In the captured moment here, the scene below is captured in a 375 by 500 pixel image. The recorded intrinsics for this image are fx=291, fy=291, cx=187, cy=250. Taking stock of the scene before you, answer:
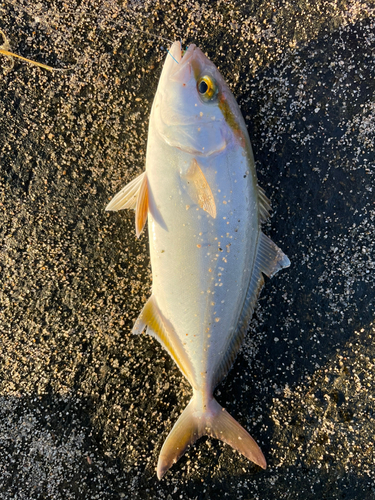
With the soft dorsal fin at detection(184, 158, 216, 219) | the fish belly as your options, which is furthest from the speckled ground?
the soft dorsal fin at detection(184, 158, 216, 219)

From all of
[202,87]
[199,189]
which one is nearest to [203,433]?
[199,189]

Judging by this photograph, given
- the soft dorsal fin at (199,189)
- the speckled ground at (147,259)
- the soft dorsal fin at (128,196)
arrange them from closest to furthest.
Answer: the soft dorsal fin at (199,189)
the soft dorsal fin at (128,196)
the speckled ground at (147,259)

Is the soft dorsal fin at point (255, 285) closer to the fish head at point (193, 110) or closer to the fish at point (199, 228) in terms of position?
the fish at point (199, 228)

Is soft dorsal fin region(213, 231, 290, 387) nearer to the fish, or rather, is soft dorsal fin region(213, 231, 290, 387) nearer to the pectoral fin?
the fish

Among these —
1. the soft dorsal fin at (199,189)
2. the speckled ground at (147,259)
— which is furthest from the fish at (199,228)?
the speckled ground at (147,259)

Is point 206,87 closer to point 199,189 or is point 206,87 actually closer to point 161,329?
point 199,189

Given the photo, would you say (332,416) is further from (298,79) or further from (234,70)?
(234,70)
